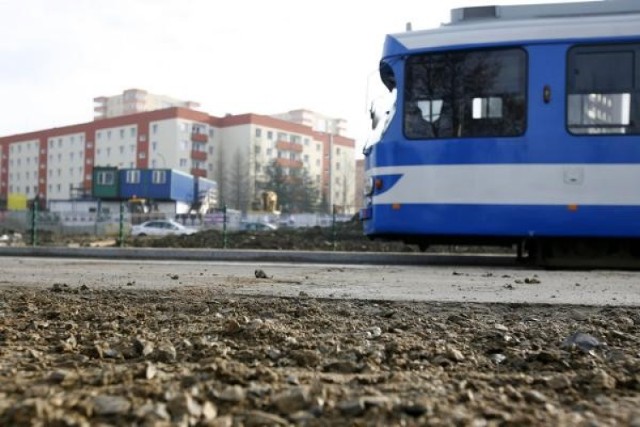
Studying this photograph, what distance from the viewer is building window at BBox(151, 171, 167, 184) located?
47562 mm

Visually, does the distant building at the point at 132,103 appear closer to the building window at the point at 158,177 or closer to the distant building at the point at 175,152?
the distant building at the point at 175,152

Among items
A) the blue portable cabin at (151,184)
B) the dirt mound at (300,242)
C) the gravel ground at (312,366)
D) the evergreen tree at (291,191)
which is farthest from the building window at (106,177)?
the gravel ground at (312,366)

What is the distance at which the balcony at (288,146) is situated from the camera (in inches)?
3452

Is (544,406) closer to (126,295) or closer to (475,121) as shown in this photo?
(126,295)

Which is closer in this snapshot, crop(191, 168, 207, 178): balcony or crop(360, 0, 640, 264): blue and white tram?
crop(360, 0, 640, 264): blue and white tram

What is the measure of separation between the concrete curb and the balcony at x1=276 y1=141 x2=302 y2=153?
Result: 76288mm

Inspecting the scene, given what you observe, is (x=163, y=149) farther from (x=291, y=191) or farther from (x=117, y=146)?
(x=291, y=191)

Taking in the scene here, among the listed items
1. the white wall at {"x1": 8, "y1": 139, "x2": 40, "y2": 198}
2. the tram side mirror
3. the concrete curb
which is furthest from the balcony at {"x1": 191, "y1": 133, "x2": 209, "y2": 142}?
the tram side mirror

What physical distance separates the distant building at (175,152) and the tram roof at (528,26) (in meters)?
61.6

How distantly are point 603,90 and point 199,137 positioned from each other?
76.9 m

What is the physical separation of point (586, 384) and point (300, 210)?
64.0 m

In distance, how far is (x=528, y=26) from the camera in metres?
7.81

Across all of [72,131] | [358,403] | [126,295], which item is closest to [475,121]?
[126,295]

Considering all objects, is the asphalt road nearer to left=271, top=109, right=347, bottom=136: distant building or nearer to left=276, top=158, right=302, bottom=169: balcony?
left=276, top=158, right=302, bottom=169: balcony
